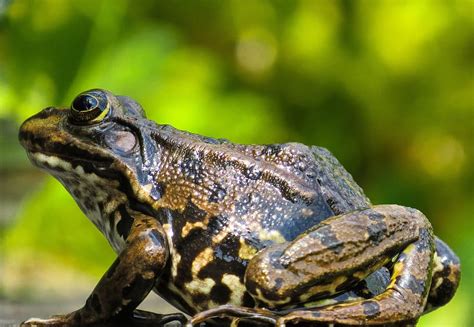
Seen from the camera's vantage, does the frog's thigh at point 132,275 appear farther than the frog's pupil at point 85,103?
No

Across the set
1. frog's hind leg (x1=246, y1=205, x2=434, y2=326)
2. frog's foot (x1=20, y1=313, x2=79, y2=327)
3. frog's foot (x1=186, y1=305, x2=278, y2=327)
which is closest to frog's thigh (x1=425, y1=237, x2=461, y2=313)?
frog's hind leg (x1=246, y1=205, x2=434, y2=326)

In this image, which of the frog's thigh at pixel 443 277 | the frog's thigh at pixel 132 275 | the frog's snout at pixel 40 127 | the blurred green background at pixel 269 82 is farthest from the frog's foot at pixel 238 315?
the blurred green background at pixel 269 82

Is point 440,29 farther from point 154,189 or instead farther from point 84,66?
point 154,189

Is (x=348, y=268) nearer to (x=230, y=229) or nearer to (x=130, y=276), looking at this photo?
(x=230, y=229)

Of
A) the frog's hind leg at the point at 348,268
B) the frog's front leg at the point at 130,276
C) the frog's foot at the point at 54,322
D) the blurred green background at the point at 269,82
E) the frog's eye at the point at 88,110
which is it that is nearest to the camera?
the frog's hind leg at the point at 348,268

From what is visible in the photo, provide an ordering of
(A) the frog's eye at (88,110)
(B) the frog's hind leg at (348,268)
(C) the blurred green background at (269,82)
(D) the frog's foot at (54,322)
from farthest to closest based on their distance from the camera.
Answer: (C) the blurred green background at (269,82) → (A) the frog's eye at (88,110) → (D) the frog's foot at (54,322) → (B) the frog's hind leg at (348,268)

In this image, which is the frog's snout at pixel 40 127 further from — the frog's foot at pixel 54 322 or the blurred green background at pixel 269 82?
the blurred green background at pixel 269 82
